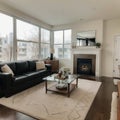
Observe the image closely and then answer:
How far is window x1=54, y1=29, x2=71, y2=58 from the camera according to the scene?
7119 millimetres

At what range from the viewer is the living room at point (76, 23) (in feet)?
13.9

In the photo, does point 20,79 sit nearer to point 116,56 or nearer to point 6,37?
point 6,37

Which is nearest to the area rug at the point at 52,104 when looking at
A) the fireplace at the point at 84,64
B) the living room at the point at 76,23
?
the living room at the point at 76,23

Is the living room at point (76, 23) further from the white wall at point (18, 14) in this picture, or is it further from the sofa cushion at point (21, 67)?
the sofa cushion at point (21, 67)

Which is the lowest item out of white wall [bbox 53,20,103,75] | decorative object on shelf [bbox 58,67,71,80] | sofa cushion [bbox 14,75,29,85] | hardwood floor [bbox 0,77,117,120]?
hardwood floor [bbox 0,77,117,120]

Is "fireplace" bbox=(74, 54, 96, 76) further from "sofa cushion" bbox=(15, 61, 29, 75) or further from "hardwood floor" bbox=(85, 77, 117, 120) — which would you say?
"sofa cushion" bbox=(15, 61, 29, 75)

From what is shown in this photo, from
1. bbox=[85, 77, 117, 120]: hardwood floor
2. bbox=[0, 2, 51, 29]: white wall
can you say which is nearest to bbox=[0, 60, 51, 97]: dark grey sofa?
bbox=[0, 2, 51, 29]: white wall

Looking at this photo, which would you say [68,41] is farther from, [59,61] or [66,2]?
[66,2]

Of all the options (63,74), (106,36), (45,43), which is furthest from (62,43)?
(63,74)

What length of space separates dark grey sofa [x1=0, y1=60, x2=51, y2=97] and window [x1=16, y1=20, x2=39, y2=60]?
761 mm

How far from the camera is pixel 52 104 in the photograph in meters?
2.81

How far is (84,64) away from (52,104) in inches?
162

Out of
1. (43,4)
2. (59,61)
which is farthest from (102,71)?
(43,4)

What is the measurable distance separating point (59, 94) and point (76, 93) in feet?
1.80
